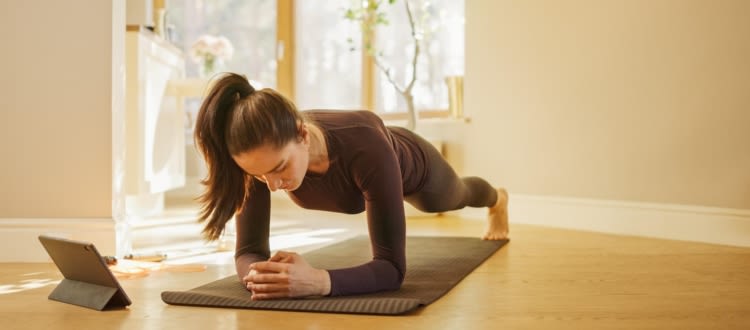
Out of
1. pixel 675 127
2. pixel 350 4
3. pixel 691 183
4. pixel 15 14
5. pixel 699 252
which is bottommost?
pixel 699 252

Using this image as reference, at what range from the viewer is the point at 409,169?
93.0 inches

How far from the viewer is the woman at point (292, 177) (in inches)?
67.3

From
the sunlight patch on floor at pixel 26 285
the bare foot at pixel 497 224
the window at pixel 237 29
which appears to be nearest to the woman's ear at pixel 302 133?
the sunlight patch on floor at pixel 26 285

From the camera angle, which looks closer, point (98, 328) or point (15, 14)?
point (98, 328)

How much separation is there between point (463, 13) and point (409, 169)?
270cm

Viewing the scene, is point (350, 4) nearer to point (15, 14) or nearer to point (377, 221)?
point (15, 14)

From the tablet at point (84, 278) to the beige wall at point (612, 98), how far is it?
2.43 m

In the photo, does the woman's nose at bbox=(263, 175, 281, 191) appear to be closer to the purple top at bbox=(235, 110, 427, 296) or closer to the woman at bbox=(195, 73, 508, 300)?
the woman at bbox=(195, 73, 508, 300)

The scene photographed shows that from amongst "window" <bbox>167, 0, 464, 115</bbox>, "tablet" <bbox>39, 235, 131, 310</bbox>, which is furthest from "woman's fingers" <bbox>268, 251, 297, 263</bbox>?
"window" <bbox>167, 0, 464, 115</bbox>

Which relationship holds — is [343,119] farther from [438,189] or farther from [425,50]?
[425,50]

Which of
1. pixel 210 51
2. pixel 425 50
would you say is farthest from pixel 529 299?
pixel 210 51

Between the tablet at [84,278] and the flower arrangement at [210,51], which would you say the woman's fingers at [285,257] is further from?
the flower arrangement at [210,51]

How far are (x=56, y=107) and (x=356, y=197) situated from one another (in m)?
1.22

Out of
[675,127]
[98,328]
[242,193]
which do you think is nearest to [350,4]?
[675,127]
